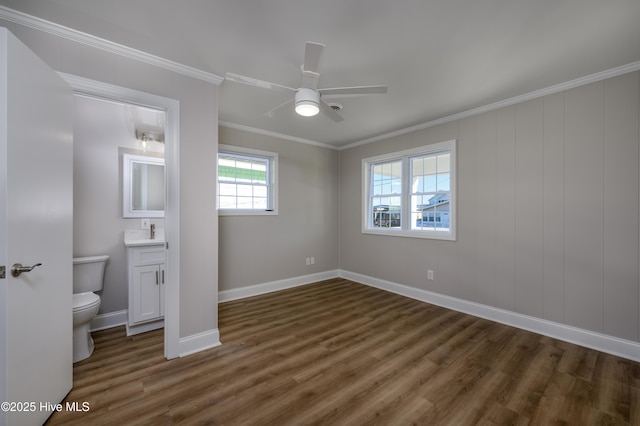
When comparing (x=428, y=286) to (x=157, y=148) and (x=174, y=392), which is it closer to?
(x=174, y=392)

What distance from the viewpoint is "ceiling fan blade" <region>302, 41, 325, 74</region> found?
1.59 meters

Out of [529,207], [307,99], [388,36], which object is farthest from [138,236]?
[529,207]

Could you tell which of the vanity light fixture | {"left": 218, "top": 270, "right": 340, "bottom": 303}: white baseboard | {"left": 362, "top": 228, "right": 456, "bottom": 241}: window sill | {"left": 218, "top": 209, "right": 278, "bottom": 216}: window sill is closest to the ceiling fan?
the vanity light fixture

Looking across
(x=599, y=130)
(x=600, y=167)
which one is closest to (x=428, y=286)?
(x=600, y=167)

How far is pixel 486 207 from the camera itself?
3.25 meters

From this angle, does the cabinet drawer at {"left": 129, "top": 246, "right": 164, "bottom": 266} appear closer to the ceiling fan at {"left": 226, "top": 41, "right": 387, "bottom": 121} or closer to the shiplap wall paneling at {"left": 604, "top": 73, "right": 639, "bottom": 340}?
the ceiling fan at {"left": 226, "top": 41, "right": 387, "bottom": 121}

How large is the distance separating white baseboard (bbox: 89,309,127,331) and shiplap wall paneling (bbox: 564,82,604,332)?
4779 mm

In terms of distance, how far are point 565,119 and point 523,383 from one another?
8.31 ft

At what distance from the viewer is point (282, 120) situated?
147 inches

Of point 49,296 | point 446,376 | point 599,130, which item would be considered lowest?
point 446,376

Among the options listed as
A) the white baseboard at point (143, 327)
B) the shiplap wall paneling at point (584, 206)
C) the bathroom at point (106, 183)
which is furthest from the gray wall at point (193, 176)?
the shiplap wall paneling at point (584, 206)

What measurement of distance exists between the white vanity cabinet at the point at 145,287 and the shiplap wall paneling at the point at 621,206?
432 cm

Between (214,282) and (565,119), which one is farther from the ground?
(565,119)

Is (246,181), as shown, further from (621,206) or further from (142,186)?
(621,206)
